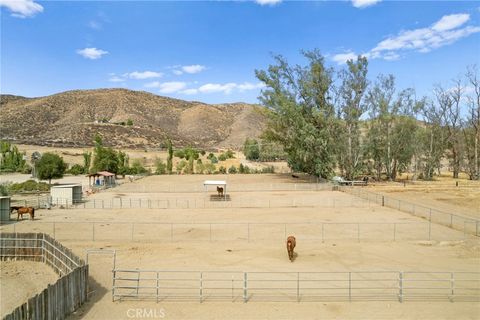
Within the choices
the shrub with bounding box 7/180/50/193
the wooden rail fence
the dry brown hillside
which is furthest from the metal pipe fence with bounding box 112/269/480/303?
the dry brown hillside

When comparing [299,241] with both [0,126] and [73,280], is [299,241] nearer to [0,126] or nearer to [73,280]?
[73,280]

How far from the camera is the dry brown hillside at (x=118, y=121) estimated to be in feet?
420

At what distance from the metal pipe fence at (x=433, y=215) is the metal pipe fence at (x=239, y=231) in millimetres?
1204

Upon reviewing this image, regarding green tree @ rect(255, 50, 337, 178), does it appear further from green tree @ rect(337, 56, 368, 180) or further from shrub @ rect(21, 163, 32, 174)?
shrub @ rect(21, 163, 32, 174)

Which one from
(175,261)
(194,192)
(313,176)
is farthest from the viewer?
(313,176)

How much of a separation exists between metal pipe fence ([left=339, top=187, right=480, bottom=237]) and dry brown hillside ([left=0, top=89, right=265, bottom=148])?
86.2 meters

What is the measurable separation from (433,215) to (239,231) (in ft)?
54.1

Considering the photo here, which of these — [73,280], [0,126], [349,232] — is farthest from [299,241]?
[0,126]

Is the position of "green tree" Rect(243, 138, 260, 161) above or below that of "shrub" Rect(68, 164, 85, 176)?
above

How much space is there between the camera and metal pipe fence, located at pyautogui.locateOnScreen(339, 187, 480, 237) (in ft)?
89.1

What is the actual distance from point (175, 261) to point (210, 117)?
170816mm

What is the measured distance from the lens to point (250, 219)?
30.5 meters

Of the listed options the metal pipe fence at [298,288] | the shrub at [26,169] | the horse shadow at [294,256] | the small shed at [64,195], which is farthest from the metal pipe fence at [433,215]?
the shrub at [26,169]

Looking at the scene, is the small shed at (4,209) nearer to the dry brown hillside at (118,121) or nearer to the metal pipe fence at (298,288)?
the metal pipe fence at (298,288)
